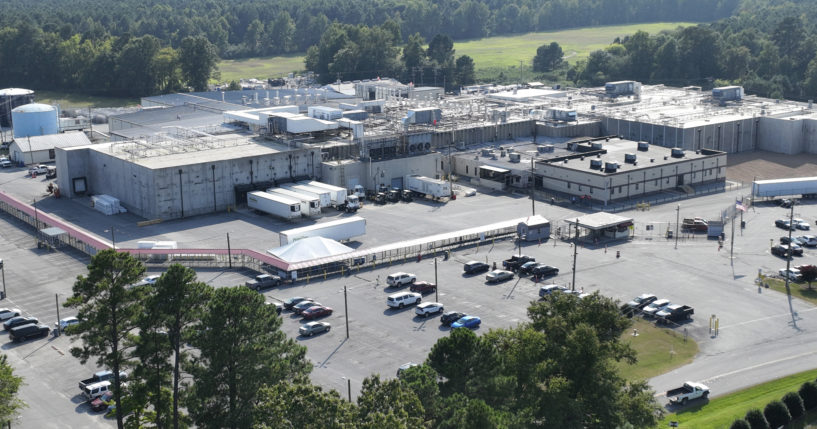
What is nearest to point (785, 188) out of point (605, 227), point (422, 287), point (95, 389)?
point (605, 227)

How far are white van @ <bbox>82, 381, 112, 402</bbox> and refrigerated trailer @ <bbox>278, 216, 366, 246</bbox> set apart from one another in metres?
20.9

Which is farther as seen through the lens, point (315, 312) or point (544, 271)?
point (544, 271)

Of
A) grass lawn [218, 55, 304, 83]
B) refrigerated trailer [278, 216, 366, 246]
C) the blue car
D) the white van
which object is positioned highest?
grass lawn [218, 55, 304, 83]

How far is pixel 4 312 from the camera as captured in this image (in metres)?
49.8

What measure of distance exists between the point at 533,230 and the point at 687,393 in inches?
929

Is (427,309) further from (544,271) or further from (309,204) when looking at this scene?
(309,204)

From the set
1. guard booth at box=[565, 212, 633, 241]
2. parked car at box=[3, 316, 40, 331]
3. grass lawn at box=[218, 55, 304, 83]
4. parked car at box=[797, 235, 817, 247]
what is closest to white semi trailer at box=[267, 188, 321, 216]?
guard booth at box=[565, 212, 633, 241]

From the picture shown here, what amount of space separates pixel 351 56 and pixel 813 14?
98232mm

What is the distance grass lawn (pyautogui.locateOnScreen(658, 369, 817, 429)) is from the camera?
37.8 m

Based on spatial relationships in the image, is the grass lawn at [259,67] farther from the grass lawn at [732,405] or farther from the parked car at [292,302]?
the grass lawn at [732,405]

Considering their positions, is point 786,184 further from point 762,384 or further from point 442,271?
point 762,384

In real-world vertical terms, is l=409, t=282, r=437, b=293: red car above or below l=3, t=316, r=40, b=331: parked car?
above

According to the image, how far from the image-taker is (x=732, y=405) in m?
39.4

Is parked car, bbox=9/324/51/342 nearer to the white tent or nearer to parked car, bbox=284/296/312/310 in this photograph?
parked car, bbox=284/296/312/310
